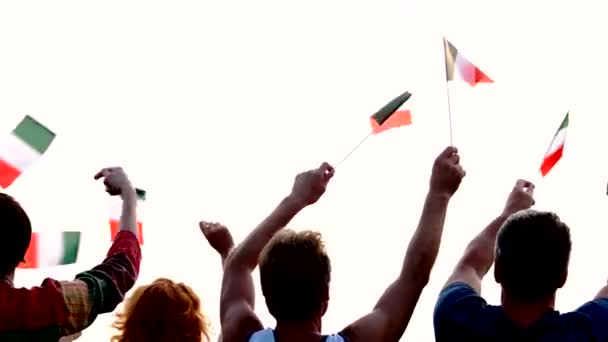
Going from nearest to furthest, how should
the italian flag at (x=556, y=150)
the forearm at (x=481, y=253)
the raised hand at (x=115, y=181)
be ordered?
the forearm at (x=481, y=253) → the raised hand at (x=115, y=181) → the italian flag at (x=556, y=150)

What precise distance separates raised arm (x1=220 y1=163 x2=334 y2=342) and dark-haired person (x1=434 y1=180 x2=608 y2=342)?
679mm

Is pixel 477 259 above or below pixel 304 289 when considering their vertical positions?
above

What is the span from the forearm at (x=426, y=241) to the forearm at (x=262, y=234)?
0.52 m

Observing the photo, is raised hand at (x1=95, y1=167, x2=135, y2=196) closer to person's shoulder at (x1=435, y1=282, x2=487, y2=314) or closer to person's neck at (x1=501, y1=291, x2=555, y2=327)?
person's shoulder at (x1=435, y1=282, x2=487, y2=314)

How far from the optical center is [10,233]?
3873mm

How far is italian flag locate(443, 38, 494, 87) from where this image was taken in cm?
552

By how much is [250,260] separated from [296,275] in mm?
446

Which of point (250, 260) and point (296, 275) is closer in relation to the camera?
point (296, 275)

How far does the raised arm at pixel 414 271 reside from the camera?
3498 millimetres

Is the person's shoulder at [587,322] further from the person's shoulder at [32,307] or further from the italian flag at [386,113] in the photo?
the italian flag at [386,113]

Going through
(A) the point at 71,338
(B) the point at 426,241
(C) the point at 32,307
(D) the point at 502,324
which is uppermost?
(B) the point at 426,241

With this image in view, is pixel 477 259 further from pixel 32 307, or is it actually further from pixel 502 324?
pixel 32 307

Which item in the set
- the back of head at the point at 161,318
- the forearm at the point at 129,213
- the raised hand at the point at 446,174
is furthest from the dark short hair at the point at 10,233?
the raised hand at the point at 446,174

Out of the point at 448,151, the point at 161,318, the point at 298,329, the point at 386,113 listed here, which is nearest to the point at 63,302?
the point at 161,318
